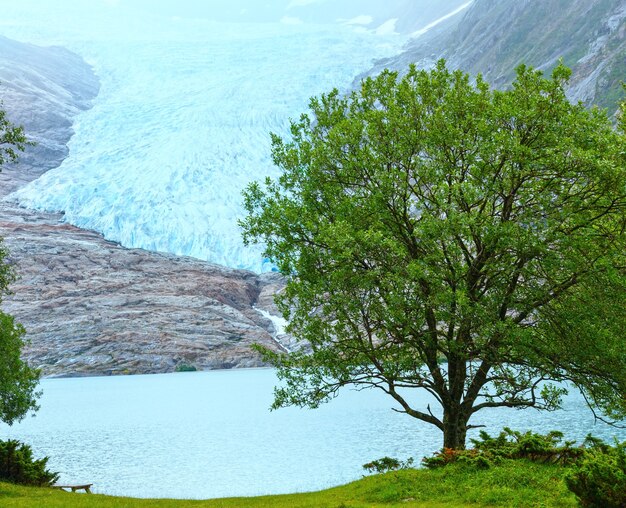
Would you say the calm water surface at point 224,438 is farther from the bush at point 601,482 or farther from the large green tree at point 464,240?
the bush at point 601,482

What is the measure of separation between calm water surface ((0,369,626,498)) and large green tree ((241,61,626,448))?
19.1 meters

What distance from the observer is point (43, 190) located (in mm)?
165250

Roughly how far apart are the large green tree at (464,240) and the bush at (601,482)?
5389mm

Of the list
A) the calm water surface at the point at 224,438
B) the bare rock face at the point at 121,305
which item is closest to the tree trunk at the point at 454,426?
the calm water surface at the point at 224,438

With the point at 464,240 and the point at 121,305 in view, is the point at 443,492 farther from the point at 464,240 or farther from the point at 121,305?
the point at 121,305

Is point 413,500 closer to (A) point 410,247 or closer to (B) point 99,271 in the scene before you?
(A) point 410,247

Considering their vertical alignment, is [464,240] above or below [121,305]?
below

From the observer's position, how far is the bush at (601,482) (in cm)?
1356

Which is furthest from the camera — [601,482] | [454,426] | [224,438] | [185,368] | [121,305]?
[121,305]

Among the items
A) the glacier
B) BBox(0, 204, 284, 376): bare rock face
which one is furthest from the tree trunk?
the glacier

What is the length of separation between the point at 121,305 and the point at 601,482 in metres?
135

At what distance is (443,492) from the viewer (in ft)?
64.1

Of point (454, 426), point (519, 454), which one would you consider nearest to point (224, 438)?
point (454, 426)

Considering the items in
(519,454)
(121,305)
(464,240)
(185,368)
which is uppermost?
(121,305)
